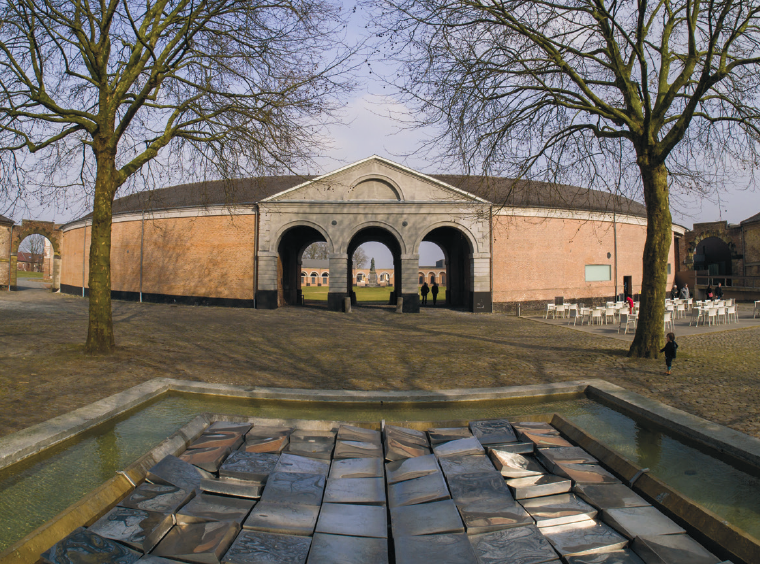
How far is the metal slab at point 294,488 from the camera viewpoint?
11.2 ft

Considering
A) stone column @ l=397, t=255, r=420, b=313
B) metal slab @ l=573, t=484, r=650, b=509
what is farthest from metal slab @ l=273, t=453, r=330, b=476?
stone column @ l=397, t=255, r=420, b=313

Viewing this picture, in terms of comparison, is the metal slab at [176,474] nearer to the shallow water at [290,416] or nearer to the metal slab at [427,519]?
the shallow water at [290,416]

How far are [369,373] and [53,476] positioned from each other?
16.0 feet

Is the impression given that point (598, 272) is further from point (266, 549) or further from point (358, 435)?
point (266, 549)

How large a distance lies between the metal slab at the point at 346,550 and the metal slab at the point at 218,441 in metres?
1.74

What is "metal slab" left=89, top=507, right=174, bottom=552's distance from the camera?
2.86 metres

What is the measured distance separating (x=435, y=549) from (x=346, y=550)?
0.60m

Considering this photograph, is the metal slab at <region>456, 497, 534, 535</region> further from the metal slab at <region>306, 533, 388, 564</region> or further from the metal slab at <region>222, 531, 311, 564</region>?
the metal slab at <region>222, 531, 311, 564</region>

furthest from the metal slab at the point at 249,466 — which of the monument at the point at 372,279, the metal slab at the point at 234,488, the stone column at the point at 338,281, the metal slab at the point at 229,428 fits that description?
the monument at the point at 372,279

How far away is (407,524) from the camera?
10.4ft

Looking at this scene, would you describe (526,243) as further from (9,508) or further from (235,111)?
(9,508)

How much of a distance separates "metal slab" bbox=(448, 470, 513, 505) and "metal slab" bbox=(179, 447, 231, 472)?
2150 millimetres

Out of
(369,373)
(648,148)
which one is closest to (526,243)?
(648,148)

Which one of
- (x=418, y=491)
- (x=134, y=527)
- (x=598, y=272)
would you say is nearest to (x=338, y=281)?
(x=598, y=272)
